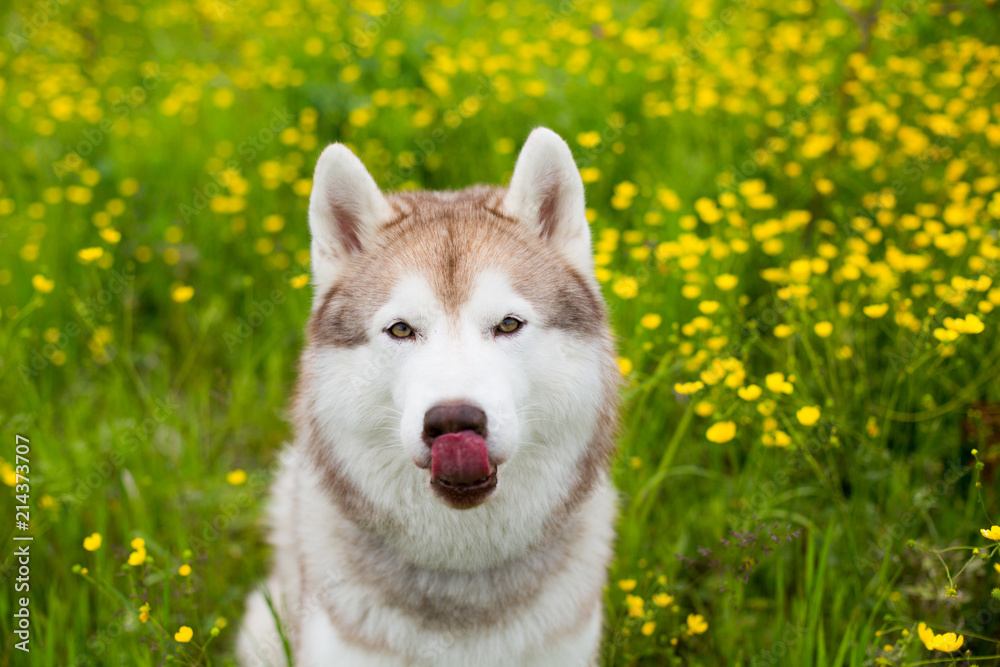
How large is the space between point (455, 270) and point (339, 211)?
541 mm

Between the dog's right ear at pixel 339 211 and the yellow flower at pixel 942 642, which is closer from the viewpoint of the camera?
the yellow flower at pixel 942 642

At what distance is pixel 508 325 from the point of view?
2193 millimetres

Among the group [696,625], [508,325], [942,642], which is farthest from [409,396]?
[942,642]

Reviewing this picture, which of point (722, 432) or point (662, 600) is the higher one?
point (722, 432)

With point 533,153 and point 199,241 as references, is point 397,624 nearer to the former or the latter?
point 533,153

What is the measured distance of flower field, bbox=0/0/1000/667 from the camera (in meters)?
2.77

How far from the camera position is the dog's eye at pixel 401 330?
220cm

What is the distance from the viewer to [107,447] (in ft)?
11.4

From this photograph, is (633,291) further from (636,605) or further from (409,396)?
(409,396)

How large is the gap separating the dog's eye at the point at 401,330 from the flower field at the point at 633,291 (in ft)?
3.45

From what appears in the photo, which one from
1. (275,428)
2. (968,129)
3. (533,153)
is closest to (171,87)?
(275,428)

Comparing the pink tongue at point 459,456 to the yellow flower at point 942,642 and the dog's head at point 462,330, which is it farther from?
the yellow flower at point 942,642

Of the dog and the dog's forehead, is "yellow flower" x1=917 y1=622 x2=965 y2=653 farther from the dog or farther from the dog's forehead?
the dog's forehead

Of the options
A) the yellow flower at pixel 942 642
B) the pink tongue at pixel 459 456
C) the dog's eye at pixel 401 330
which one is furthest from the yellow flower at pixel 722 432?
the dog's eye at pixel 401 330
